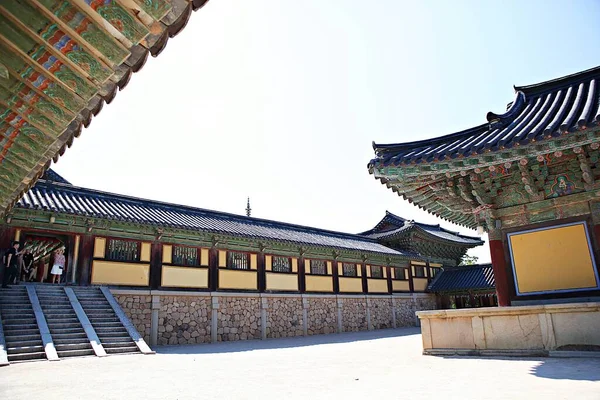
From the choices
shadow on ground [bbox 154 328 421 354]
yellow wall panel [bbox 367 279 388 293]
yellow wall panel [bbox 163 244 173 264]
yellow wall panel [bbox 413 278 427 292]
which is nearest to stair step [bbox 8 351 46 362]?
shadow on ground [bbox 154 328 421 354]

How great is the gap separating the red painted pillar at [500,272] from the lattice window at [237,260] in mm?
11259

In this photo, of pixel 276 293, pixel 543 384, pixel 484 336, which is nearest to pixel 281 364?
pixel 484 336

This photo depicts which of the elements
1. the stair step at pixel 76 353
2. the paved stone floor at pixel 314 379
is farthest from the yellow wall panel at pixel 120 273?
the paved stone floor at pixel 314 379

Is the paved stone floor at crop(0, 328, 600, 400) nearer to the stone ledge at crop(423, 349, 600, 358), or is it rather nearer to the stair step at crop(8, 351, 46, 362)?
the stone ledge at crop(423, 349, 600, 358)

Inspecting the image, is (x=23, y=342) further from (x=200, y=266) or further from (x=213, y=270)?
(x=213, y=270)

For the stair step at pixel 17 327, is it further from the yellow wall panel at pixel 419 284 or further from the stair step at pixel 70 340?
the yellow wall panel at pixel 419 284

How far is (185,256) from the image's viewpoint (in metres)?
15.8

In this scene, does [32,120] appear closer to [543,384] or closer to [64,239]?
[543,384]

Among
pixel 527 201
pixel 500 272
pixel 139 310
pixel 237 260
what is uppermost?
pixel 237 260

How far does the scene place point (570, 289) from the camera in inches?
291

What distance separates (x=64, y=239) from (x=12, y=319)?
12.7 feet

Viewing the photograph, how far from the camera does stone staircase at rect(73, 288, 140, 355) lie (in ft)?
35.4

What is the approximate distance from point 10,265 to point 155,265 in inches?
173

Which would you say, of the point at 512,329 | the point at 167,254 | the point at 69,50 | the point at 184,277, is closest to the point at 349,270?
the point at 184,277
